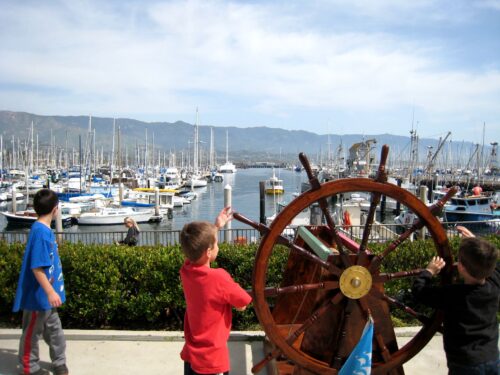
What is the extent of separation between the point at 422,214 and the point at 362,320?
Answer: 3.31 feet

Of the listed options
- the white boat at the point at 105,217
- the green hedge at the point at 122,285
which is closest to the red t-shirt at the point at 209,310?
the green hedge at the point at 122,285

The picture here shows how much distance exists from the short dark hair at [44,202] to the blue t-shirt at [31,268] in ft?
0.37

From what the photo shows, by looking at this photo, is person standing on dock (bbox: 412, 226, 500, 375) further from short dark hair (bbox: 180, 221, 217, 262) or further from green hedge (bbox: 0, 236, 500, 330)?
green hedge (bbox: 0, 236, 500, 330)

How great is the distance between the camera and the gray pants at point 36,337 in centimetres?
390

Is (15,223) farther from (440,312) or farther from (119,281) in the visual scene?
(440,312)

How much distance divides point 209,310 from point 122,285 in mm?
2872

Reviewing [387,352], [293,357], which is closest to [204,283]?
[293,357]

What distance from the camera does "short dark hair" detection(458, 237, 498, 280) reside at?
2.87m

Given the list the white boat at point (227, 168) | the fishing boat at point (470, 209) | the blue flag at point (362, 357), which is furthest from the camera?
the white boat at point (227, 168)

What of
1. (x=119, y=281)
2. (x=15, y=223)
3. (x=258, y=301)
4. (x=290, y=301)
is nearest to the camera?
(x=258, y=301)

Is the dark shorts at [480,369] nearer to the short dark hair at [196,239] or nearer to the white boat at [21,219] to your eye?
the short dark hair at [196,239]

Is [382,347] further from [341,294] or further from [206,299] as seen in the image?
[206,299]

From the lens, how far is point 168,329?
18.2 ft

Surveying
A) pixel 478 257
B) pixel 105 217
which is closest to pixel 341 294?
pixel 478 257
